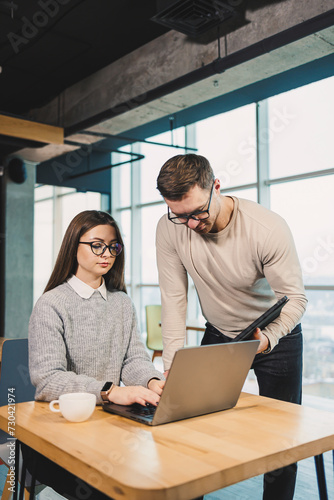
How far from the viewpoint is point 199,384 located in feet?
4.33

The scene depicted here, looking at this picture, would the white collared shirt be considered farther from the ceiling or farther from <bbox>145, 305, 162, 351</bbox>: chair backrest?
<bbox>145, 305, 162, 351</bbox>: chair backrest

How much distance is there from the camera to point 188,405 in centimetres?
135

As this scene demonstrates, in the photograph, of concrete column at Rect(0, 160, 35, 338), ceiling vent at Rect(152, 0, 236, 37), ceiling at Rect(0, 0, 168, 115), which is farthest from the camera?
concrete column at Rect(0, 160, 35, 338)

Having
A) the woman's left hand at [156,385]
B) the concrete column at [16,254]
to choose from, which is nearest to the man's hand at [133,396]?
the woman's left hand at [156,385]

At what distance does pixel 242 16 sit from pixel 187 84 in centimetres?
71

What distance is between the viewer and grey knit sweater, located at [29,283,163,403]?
5.23 feet

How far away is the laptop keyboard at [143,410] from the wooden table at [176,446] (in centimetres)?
5


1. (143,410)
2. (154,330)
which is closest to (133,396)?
(143,410)

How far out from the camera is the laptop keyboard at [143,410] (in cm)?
142

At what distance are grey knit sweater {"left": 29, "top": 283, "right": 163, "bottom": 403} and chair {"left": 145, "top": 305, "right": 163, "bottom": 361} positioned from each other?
390cm

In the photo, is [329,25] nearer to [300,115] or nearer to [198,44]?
[198,44]

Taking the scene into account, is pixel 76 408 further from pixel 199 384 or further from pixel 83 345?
pixel 83 345

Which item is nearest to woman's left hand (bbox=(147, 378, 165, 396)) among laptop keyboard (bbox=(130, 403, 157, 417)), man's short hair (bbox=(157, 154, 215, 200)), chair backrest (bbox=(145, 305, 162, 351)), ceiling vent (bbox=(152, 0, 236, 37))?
laptop keyboard (bbox=(130, 403, 157, 417))

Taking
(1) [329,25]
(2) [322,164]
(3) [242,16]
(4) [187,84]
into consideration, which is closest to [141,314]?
(2) [322,164]
